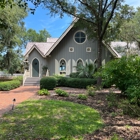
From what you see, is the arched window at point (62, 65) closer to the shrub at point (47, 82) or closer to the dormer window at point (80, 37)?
the dormer window at point (80, 37)

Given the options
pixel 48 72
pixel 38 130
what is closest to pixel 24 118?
pixel 38 130

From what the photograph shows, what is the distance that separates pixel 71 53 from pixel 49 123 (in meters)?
14.5

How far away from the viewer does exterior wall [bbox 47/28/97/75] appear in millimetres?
18734

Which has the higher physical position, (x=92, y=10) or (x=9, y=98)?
(x=92, y=10)

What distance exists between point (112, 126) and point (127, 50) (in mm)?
21242

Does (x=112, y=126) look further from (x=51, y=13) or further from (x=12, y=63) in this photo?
(x=12, y=63)

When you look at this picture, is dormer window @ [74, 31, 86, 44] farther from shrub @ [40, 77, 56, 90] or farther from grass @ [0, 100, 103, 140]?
grass @ [0, 100, 103, 140]

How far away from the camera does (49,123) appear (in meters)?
4.79

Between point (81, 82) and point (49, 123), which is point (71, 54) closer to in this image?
point (81, 82)

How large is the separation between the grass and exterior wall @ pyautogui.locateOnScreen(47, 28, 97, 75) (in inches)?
502

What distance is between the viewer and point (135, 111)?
18.7 feet

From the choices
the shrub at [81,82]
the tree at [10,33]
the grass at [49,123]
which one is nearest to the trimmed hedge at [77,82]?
the shrub at [81,82]

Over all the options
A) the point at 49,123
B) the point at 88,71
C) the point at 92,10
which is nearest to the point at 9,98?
the point at 49,123

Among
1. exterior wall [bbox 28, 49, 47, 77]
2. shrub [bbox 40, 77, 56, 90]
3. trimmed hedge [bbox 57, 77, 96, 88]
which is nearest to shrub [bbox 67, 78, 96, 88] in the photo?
trimmed hedge [bbox 57, 77, 96, 88]
